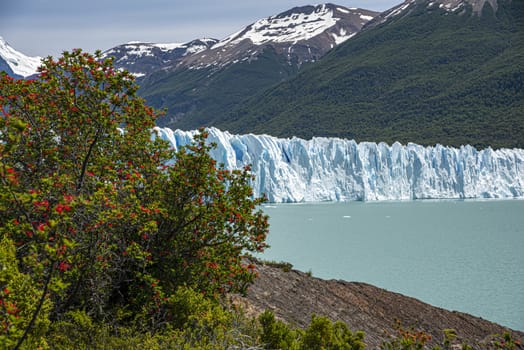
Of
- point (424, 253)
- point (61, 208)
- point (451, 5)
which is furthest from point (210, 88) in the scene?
point (61, 208)

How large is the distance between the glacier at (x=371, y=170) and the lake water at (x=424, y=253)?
6.53 metres

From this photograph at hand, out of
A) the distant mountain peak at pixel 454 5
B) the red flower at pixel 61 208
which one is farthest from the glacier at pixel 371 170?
the distant mountain peak at pixel 454 5

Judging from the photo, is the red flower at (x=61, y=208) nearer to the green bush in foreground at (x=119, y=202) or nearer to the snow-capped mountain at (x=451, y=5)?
the green bush in foreground at (x=119, y=202)

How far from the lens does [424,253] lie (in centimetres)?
1984

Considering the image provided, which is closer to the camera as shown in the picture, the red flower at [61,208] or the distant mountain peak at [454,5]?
the red flower at [61,208]

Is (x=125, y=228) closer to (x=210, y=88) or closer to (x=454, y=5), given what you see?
(x=454, y=5)

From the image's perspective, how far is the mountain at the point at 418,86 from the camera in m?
78.9

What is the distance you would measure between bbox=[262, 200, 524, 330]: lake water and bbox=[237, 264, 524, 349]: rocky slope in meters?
1.89

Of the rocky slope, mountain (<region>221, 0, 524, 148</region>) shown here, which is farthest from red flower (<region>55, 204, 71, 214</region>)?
mountain (<region>221, 0, 524, 148</region>)

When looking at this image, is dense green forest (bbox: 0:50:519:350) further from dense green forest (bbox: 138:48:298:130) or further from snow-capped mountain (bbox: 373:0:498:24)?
dense green forest (bbox: 138:48:298:130)

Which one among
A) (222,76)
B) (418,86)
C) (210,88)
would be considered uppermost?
(222,76)

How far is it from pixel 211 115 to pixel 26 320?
135 metres

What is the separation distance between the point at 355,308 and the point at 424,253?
11.4m

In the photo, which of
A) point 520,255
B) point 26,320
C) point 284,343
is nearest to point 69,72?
point 26,320
